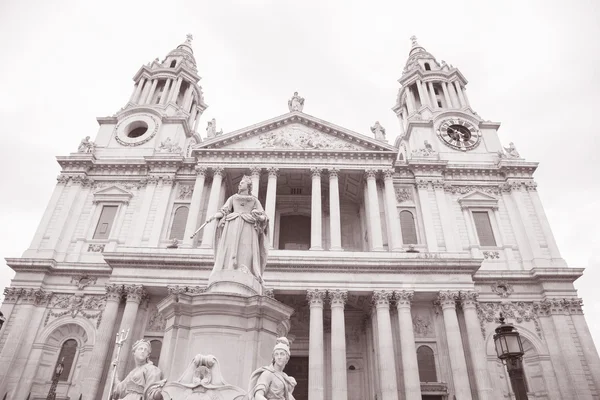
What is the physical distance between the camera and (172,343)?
295 inches

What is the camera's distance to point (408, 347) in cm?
2044

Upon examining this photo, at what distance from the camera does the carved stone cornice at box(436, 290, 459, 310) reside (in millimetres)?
21672

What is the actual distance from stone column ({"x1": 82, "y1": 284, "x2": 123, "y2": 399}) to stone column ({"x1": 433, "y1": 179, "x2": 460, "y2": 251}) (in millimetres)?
18863

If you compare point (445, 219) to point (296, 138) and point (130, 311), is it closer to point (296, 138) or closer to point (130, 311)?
point (296, 138)

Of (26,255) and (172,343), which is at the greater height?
(26,255)

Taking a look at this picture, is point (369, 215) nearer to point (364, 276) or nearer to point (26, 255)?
point (364, 276)

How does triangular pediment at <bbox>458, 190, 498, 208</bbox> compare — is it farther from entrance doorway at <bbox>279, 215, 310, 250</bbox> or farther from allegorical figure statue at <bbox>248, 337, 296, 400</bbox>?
allegorical figure statue at <bbox>248, 337, 296, 400</bbox>

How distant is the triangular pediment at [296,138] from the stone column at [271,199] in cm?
184

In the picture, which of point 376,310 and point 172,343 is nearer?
point 172,343

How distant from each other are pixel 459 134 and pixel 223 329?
30349mm

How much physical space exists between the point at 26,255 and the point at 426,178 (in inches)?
1012

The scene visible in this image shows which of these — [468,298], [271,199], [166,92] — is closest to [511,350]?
[468,298]

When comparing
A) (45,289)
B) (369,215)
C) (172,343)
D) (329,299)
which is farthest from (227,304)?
(45,289)

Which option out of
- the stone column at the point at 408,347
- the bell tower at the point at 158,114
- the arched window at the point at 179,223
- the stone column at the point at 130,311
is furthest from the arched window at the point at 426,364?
the bell tower at the point at 158,114
